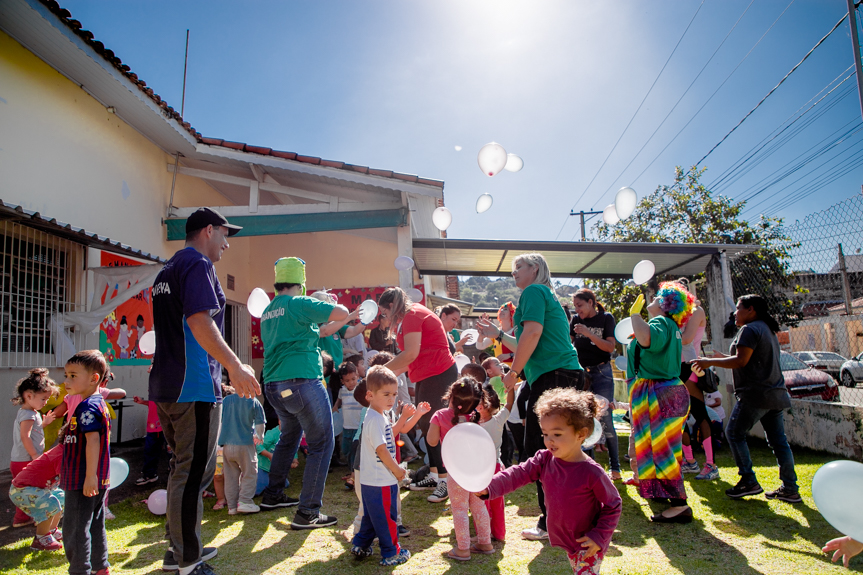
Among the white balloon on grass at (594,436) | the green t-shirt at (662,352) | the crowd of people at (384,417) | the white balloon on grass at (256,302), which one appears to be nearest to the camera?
the white balloon on grass at (594,436)

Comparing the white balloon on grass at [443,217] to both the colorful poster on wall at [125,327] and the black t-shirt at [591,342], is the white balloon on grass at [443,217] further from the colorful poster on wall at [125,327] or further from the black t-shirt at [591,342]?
the colorful poster on wall at [125,327]

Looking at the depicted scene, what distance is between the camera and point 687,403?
365 cm

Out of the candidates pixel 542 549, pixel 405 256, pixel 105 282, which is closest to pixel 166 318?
pixel 542 549

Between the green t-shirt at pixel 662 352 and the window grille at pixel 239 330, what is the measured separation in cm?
850

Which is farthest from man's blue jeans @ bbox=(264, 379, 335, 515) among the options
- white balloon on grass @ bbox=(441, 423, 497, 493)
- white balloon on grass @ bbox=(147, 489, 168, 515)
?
white balloon on grass @ bbox=(441, 423, 497, 493)

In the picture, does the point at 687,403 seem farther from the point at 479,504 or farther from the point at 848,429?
the point at 848,429

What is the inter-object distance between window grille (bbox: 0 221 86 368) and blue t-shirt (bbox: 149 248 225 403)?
12.3ft

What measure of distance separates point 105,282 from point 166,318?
4.14 meters

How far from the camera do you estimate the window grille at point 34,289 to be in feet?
16.8

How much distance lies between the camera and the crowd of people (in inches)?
92.7

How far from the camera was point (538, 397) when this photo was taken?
324cm

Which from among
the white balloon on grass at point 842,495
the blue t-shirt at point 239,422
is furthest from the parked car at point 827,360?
the blue t-shirt at point 239,422

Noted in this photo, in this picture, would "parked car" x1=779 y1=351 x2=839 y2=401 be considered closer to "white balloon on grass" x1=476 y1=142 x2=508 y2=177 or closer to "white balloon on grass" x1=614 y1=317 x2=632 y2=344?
"white balloon on grass" x1=614 y1=317 x2=632 y2=344

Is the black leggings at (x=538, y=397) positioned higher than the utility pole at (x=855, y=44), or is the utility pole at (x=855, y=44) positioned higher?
the utility pole at (x=855, y=44)
